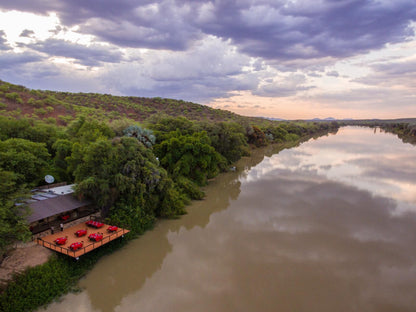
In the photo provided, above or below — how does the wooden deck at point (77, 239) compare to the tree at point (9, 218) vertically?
below

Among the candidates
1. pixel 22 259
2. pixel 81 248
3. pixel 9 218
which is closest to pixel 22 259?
pixel 22 259

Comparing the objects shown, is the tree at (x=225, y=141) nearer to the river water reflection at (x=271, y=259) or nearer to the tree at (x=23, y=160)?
the river water reflection at (x=271, y=259)

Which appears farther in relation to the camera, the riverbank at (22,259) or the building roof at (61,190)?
the building roof at (61,190)

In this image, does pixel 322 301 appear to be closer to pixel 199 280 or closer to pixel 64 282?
pixel 199 280

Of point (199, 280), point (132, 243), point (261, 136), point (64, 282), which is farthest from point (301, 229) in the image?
point (261, 136)

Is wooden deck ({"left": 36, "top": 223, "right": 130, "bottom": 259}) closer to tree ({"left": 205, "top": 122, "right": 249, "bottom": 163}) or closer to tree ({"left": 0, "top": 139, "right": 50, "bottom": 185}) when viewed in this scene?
tree ({"left": 0, "top": 139, "right": 50, "bottom": 185})

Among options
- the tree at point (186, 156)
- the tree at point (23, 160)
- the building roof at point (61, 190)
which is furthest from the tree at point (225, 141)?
the tree at point (23, 160)

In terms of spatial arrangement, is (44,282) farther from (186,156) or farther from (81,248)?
(186,156)
